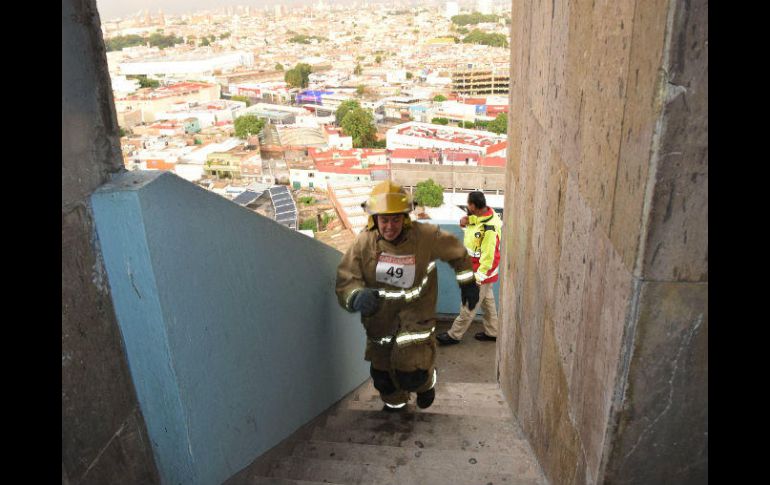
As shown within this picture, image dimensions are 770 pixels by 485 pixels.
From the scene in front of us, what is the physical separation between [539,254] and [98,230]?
5.54 feet

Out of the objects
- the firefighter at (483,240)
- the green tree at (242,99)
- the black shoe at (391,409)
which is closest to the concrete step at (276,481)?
the black shoe at (391,409)

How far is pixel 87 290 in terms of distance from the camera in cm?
141

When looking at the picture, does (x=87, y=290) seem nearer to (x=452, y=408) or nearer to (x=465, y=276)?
(x=465, y=276)

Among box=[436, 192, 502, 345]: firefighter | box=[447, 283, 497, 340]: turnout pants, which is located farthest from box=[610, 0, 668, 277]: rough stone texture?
box=[447, 283, 497, 340]: turnout pants

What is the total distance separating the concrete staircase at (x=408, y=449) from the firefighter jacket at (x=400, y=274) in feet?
1.68

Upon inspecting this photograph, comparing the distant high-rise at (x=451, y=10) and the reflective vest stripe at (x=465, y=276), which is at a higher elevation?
the distant high-rise at (x=451, y=10)

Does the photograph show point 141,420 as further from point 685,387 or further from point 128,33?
point 128,33

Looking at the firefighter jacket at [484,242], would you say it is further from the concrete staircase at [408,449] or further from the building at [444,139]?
the building at [444,139]

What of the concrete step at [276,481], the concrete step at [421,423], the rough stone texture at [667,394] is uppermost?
the rough stone texture at [667,394]

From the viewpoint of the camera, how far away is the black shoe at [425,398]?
331 centimetres

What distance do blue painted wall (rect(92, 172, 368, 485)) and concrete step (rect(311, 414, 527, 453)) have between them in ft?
1.36

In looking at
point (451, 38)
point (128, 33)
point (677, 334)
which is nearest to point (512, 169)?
point (677, 334)

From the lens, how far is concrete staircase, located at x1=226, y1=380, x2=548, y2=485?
90.4 inches

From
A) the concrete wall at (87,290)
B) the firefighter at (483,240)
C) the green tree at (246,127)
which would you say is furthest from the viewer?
the green tree at (246,127)
